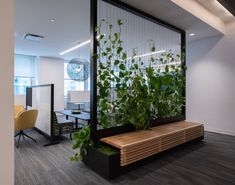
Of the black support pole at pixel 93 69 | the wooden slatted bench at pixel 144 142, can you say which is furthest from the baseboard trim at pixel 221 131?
the black support pole at pixel 93 69

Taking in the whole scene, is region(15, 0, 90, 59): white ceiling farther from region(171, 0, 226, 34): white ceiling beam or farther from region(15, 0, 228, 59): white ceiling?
region(171, 0, 226, 34): white ceiling beam

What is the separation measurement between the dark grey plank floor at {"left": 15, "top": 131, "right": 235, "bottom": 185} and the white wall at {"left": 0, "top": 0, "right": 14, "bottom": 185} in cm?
120

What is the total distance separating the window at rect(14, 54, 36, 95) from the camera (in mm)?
7992

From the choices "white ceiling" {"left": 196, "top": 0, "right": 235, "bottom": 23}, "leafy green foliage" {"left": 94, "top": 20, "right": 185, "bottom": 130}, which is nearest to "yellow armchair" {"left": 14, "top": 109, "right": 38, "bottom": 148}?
"leafy green foliage" {"left": 94, "top": 20, "right": 185, "bottom": 130}

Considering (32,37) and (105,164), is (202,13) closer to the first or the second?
(105,164)

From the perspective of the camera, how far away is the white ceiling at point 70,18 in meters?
3.37

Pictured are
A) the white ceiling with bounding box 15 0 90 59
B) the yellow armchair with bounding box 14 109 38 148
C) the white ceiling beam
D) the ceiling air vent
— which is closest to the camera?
the white ceiling with bounding box 15 0 90 59

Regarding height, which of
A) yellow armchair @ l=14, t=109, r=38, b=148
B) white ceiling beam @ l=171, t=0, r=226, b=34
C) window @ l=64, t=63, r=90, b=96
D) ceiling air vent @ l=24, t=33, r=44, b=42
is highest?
white ceiling beam @ l=171, t=0, r=226, b=34

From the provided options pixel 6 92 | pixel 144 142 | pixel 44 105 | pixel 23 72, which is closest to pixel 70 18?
pixel 44 105

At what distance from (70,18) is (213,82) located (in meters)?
4.57

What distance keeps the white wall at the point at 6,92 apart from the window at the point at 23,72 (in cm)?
743

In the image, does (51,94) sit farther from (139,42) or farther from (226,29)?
(226,29)

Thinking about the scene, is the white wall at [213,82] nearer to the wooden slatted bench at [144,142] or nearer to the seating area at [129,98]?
the seating area at [129,98]

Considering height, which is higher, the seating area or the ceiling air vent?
the ceiling air vent
